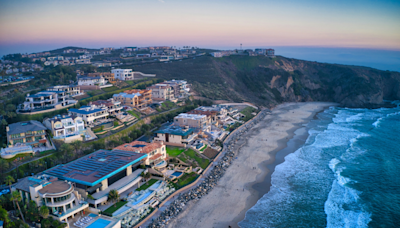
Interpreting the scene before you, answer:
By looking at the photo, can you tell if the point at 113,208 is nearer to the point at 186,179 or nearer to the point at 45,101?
the point at 186,179

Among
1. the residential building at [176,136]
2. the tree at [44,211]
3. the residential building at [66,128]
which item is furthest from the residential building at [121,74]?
the tree at [44,211]

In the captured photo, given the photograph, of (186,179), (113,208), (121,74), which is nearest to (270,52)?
(121,74)

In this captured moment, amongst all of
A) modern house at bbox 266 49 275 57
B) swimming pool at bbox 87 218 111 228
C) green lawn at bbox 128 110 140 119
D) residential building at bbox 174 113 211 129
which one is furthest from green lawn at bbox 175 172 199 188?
modern house at bbox 266 49 275 57

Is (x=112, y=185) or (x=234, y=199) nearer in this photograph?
(x=112, y=185)

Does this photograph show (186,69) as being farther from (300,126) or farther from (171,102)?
(300,126)

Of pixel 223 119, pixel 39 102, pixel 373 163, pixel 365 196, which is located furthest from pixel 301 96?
pixel 39 102

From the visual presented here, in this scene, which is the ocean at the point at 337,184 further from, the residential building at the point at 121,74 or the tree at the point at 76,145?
the residential building at the point at 121,74

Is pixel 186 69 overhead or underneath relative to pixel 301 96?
overhead
